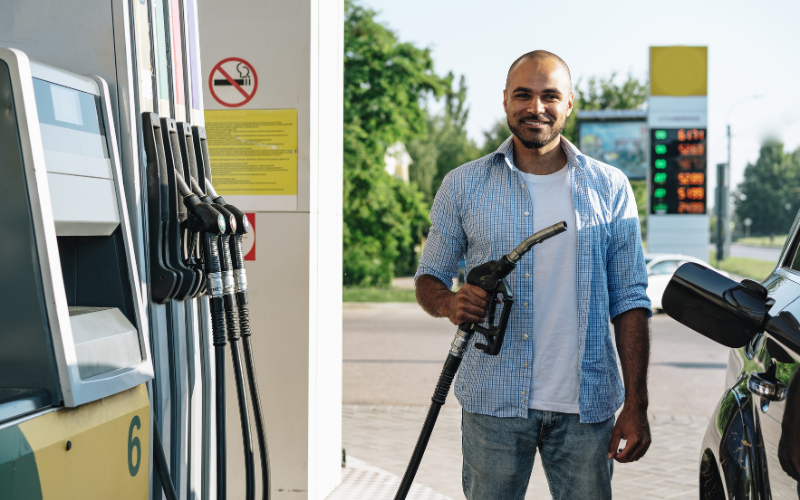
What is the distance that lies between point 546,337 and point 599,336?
0.54 ft

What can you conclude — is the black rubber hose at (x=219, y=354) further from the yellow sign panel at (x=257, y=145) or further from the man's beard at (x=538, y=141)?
the yellow sign panel at (x=257, y=145)

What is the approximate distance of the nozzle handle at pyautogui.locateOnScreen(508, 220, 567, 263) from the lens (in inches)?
87.3

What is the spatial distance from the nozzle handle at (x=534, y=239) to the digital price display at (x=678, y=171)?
1533 cm

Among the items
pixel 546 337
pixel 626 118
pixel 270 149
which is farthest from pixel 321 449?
pixel 626 118

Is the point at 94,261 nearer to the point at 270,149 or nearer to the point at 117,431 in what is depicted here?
the point at 117,431

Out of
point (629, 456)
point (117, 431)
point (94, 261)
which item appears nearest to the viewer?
point (117, 431)

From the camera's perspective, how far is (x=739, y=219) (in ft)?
303

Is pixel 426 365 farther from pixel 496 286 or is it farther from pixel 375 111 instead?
pixel 375 111

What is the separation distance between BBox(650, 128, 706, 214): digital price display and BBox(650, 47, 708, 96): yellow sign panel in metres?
1.37

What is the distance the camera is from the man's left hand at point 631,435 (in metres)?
2.43

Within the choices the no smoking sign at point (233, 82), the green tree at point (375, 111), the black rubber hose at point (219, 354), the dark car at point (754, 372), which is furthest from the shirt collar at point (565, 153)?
the green tree at point (375, 111)

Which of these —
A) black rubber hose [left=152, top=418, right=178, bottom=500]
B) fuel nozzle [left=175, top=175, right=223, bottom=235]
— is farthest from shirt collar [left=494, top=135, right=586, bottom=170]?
black rubber hose [left=152, top=418, right=178, bottom=500]

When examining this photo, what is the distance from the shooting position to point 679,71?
59.4 feet

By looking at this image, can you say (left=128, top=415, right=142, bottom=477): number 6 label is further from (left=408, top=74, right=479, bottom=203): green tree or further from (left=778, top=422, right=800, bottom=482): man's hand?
(left=408, top=74, right=479, bottom=203): green tree
